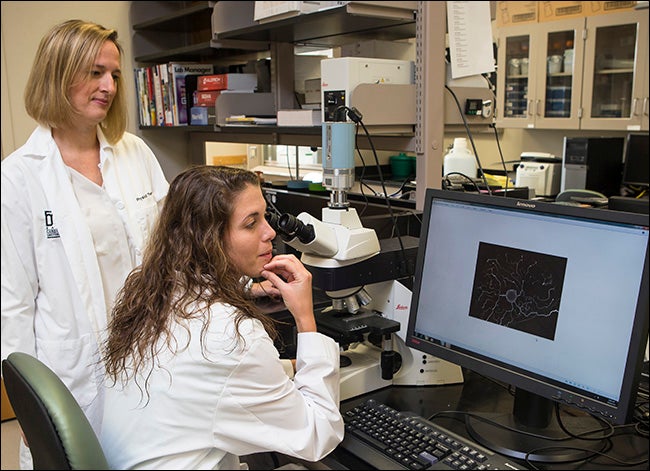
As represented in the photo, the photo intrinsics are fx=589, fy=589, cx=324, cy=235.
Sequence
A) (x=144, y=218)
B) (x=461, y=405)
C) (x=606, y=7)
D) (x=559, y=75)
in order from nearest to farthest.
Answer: (x=461, y=405)
(x=144, y=218)
(x=606, y=7)
(x=559, y=75)

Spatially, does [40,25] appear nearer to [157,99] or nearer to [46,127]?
[157,99]

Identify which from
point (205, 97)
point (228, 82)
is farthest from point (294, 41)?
point (205, 97)

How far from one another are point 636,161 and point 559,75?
101 cm

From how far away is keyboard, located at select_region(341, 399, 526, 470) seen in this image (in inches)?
38.6

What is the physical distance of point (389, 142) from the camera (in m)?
1.71

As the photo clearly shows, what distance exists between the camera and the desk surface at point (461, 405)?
1.03m

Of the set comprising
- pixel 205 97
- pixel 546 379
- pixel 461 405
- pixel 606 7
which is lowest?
pixel 461 405

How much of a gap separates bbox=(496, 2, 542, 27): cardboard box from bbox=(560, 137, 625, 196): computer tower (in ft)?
4.21

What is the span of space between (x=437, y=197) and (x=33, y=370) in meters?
0.79

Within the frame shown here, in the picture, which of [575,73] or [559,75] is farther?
[559,75]

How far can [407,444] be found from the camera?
1041 mm

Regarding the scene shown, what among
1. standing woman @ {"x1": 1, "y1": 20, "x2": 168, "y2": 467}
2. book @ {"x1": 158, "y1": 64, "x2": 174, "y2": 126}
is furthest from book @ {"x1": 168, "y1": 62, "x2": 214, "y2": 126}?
standing woman @ {"x1": 1, "y1": 20, "x2": 168, "y2": 467}

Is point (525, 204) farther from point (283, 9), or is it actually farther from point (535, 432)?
point (283, 9)

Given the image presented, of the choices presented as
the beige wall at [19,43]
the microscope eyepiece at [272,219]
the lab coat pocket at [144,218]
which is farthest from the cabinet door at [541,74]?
the microscope eyepiece at [272,219]
